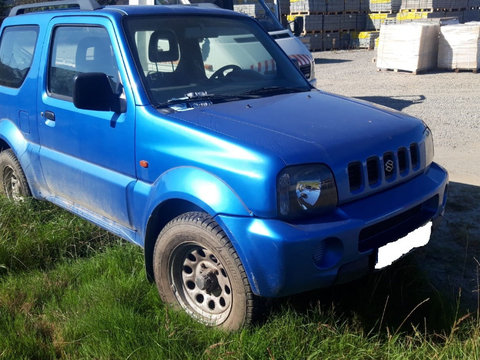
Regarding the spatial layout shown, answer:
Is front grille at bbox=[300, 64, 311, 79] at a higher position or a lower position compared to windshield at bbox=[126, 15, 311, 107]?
lower

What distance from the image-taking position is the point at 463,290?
350 centimetres

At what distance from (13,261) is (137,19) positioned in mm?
2032

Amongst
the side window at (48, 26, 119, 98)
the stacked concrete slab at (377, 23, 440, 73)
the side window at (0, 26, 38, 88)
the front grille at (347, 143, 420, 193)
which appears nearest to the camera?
the front grille at (347, 143, 420, 193)

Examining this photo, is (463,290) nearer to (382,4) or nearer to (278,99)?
(278,99)

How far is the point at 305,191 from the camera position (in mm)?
2664

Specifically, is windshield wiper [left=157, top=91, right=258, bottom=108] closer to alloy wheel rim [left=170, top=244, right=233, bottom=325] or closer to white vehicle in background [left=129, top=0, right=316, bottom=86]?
alloy wheel rim [left=170, top=244, right=233, bottom=325]

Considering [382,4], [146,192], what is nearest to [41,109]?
[146,192]

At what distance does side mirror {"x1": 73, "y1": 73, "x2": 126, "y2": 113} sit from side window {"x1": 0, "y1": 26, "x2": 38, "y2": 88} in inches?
55.6

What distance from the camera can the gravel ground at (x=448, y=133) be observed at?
3.75 meters

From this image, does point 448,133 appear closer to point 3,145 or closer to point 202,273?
point 202,273

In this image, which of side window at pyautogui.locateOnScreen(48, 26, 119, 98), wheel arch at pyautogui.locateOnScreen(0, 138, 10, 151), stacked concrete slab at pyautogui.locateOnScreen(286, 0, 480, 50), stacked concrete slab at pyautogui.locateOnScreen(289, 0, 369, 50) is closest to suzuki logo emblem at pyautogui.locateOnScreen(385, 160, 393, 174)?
side window at pyautogui.locateOnScreen(48, 26, 119, 98)

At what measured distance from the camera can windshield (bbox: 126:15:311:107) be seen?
3484 mm

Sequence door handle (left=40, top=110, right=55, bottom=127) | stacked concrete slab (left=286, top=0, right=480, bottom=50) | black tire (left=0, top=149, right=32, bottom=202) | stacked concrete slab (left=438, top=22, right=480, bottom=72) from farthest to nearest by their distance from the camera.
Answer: stacked concrete slab (left=286, top=0, right=480, bottom=50)
stacked concrete slab (left=438, top=22, right=480, bottom=72)
black tire (left=0, top=149, right=32, bottom=202)
door handle (left=40, top=110, right=55, bottom=127)

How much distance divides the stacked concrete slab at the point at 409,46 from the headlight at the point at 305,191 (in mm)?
11645
